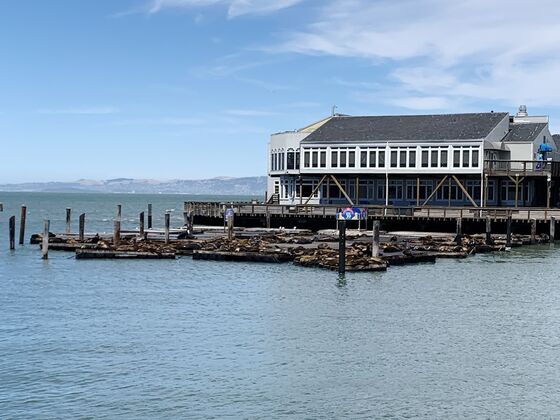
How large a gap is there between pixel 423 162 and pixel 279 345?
181 ft

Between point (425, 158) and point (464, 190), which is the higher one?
point (425, 158)

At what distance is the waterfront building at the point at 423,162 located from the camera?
7956 cm

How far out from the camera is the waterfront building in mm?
79562

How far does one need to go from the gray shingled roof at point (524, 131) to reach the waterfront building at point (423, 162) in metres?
0.10

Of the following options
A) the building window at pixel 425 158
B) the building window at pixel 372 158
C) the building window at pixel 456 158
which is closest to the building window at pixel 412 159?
the building window at pixel 425 158

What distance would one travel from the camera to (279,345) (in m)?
28.2

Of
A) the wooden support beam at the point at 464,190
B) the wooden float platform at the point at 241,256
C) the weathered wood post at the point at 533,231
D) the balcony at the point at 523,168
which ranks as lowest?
the wooden float platform at the point at 241,256

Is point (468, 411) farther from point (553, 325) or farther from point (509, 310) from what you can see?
point (509, 310)

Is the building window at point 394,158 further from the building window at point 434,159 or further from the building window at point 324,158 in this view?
the building window at point 324,158

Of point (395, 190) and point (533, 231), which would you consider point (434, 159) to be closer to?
point (395, 190)

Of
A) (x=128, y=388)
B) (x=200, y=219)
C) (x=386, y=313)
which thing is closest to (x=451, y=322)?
(x=386, y=313)

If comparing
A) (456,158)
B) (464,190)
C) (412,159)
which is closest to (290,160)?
(412,159)

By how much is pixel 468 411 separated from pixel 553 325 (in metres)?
12.0

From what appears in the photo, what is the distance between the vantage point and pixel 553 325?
3203cm
